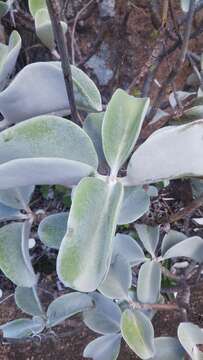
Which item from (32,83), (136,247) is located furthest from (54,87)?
(136,247)

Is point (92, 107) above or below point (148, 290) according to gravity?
above

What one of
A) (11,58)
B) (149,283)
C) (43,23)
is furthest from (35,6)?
(149,283)

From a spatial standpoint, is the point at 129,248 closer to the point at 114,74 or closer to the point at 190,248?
the point at 190,248

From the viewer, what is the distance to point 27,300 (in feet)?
2.56

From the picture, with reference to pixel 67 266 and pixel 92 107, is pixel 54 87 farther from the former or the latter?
pixel 67 266

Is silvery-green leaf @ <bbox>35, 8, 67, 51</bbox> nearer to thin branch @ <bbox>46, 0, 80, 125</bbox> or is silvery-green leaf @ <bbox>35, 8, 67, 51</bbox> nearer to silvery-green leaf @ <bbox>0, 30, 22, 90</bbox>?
silvery-green leaf @ <bbox>0, 30, 22, 90</bbox>

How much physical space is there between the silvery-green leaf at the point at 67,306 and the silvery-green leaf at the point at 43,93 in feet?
1.04

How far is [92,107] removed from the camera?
54 cm

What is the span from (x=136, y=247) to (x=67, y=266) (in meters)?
0.29

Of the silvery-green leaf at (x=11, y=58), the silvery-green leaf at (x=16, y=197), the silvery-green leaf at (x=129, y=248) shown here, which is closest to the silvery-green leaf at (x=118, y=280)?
the silvery-green leaf at (x=129, y=248)

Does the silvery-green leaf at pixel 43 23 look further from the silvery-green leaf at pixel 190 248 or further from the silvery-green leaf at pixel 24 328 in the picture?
the silvery-green leaf at pixel 24 328

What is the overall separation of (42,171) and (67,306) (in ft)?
1.21

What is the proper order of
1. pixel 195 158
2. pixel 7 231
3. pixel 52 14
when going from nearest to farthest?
pixel 52 14, pixel 195 158, pixel 7 231

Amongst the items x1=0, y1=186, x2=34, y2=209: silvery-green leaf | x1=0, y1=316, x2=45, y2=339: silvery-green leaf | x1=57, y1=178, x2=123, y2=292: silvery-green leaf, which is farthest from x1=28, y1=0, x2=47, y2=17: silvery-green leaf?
x1=0, y1=316, x2=45, y2=339: silvery-green leaf
